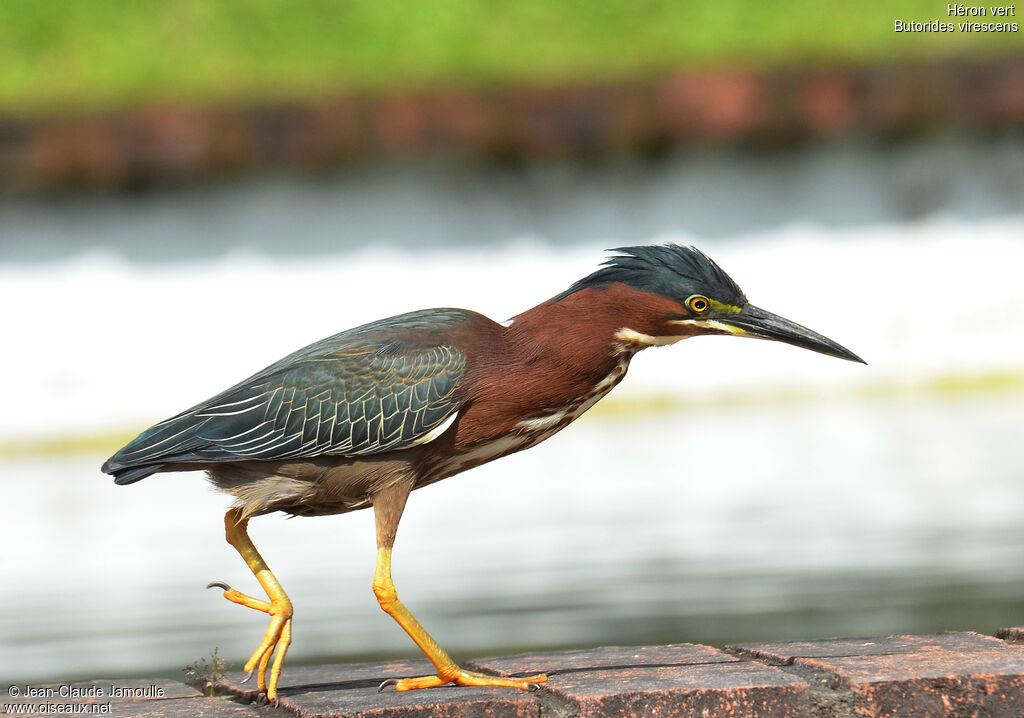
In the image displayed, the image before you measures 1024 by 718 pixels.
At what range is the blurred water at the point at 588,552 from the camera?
5.93 m

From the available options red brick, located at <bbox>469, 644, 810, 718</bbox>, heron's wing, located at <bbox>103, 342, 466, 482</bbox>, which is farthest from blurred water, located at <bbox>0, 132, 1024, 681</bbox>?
red brick, located at <bbox>469, 644, 810, 718</bbox>

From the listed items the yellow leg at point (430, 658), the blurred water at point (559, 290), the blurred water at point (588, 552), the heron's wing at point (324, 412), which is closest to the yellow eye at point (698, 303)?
the heron's wing at point (324, 412)

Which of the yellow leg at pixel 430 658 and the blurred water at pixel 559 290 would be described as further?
the blurred water at pixel 559 290

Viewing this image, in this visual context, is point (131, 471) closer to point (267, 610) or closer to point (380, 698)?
point (267, 610)

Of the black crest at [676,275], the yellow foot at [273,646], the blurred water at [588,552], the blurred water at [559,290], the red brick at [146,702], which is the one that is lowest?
the red brick at [146,702]

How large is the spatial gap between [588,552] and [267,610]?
11.0 feet

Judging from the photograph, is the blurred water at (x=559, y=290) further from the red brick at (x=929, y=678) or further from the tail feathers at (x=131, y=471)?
the red brick at (x=929, y=678)

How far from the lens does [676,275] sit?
15.1 feet

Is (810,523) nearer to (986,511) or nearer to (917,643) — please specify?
(986,511)

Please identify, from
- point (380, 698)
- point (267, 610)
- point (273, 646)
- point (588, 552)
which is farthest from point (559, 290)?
point (380, 698)

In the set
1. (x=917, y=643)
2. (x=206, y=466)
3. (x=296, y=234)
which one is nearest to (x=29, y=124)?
(x=296, y=234)

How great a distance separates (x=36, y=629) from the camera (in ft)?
21.5

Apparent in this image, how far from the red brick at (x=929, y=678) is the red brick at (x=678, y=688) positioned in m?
0.12

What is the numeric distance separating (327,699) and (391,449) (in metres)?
0.67
